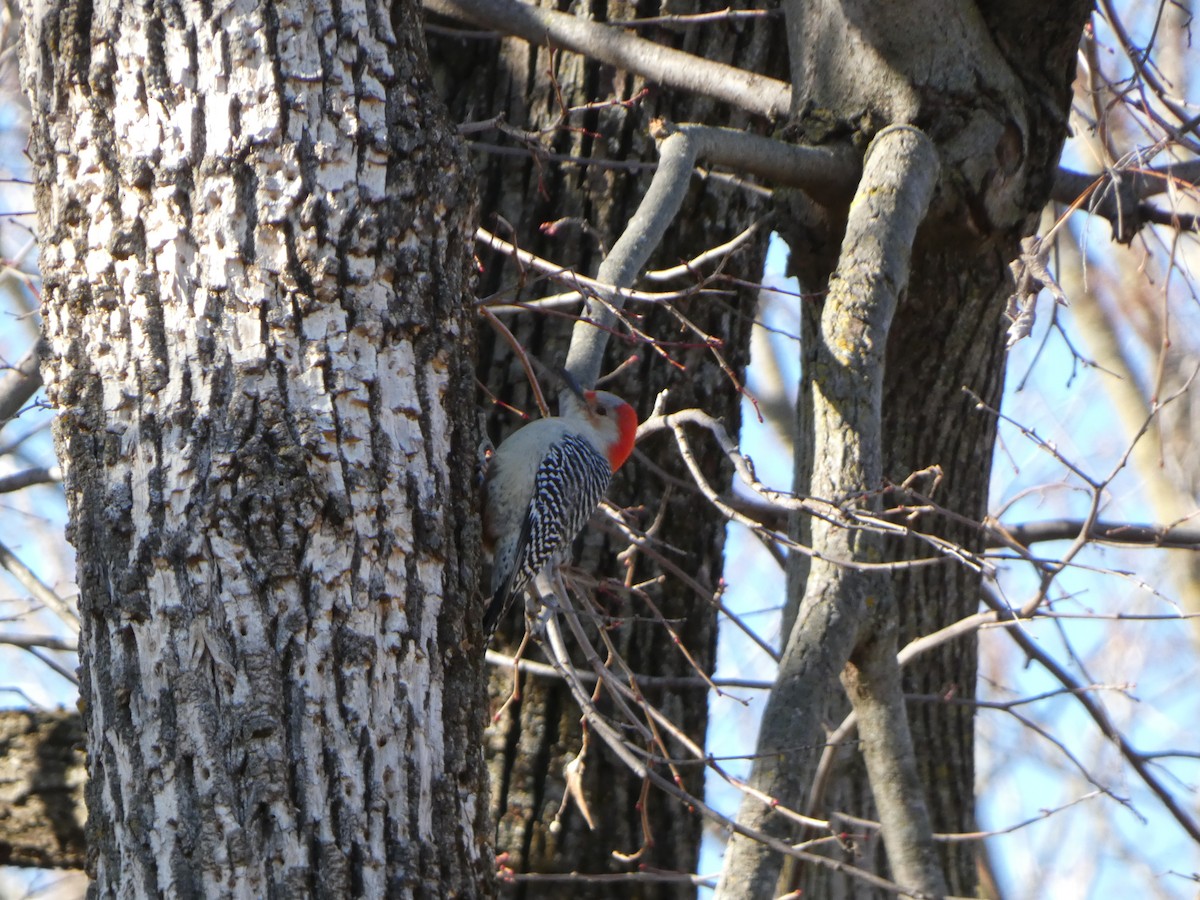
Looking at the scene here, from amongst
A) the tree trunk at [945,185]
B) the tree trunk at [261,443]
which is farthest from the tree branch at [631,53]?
the tree trunk at [261,443]

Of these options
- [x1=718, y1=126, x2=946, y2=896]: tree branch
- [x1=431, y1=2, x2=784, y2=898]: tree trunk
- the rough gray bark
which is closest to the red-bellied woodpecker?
[x1=431, y1=2, x2=784, y2=898]: tree trunk

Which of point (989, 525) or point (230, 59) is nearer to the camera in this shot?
point (230, 59)

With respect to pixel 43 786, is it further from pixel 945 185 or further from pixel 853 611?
pixel 945 185

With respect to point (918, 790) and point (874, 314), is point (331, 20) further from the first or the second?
point (918, 790)

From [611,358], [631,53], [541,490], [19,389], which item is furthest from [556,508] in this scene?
[19,389]

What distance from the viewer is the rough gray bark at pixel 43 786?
4207 millimetres

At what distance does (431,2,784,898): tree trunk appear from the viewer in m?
4.62

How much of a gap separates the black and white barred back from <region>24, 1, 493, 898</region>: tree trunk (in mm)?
1286

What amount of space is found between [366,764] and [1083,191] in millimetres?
3463

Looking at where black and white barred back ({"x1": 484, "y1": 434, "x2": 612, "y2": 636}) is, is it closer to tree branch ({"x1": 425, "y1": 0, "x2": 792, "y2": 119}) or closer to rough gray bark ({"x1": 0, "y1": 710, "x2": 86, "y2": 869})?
tree branch ({"x1": 425, "y1": 0, "x2": 792, "y2": 119})

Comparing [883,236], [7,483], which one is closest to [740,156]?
[883,236]

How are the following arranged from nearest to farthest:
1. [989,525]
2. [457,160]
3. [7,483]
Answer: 1. [457,160]
2. [989,525]
3. [7,483]

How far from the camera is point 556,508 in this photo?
4301 millimetres

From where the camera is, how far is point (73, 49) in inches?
103
